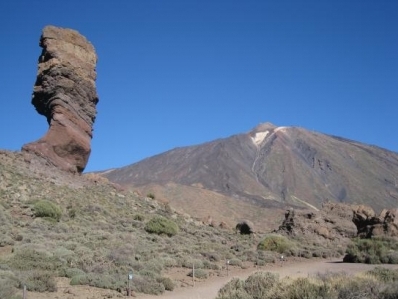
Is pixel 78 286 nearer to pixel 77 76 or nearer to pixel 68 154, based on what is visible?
pixel 68 154

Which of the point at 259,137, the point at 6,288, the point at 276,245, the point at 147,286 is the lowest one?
the point at 147,286

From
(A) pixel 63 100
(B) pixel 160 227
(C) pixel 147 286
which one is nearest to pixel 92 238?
(B) pixel 160 227

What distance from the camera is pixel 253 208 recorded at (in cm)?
6944

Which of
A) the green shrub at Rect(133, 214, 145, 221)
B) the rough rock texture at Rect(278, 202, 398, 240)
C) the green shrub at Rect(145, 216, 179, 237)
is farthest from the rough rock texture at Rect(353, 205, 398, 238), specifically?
the green shrub at Rect(133, 214, 145, 221)

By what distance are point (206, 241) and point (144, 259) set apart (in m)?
10.3

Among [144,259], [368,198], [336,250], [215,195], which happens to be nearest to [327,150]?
[368,198]

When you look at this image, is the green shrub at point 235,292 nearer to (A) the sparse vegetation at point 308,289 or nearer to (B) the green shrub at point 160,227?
(A) the sparse vegetation at point 308,289

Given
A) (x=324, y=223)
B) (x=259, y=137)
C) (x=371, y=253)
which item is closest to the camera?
(x=371, y=253)

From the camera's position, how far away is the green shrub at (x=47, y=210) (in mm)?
24953

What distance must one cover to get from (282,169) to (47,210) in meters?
127

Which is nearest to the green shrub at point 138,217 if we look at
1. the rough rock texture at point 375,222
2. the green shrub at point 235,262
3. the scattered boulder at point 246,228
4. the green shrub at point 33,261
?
the scattered boulder at point 246,228

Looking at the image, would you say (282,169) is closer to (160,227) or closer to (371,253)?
(160,227)

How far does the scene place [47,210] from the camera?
25.1 metres

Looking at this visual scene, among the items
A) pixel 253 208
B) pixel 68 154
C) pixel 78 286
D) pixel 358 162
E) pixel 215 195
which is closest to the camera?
pixel 78 286
